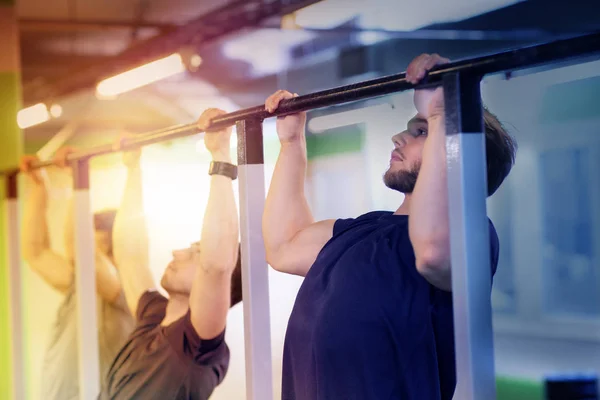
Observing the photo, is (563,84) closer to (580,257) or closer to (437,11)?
(580,257)

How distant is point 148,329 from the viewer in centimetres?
248

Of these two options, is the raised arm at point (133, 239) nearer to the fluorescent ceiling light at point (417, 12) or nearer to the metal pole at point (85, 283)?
the metal pole at point (85, 283)

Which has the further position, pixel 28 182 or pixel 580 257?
pixel 28 182

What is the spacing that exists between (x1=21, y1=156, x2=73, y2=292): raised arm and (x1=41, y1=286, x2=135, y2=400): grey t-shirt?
13cm

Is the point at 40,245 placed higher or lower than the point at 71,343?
higher

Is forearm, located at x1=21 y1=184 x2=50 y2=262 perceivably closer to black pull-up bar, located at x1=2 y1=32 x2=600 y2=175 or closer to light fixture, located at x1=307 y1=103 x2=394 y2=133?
black pull-up bar, located at x1=2 y1=32 x2=600 y2=175

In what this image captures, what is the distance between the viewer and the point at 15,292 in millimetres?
3504

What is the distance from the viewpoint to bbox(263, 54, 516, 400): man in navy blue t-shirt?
1370 millimetres

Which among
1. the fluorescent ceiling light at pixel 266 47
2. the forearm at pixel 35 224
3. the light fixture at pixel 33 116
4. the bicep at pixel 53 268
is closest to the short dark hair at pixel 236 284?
the fluorescent ceiling light at pixel 266 47

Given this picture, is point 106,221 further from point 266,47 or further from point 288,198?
point 288,198

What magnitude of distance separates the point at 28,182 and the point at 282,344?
7.23 feet

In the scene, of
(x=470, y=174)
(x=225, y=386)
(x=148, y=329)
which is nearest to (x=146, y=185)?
(x=148, y=329)

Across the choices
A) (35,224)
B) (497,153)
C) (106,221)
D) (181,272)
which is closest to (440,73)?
(497,153)

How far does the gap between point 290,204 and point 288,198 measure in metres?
0.02
